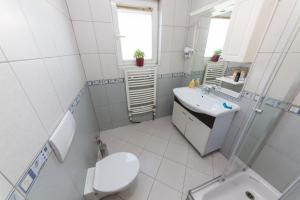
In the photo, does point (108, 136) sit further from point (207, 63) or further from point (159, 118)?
point (207, 63)

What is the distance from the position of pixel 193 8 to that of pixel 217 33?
0.56 metres

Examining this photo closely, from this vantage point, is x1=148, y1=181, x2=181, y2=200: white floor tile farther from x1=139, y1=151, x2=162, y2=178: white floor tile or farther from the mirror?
the mirror

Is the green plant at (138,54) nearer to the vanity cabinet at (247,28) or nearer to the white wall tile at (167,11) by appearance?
the white wall tile at (167,11)

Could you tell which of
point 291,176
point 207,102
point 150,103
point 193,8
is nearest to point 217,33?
point 193,8

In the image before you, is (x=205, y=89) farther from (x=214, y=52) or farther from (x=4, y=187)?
(x=4, y=187)

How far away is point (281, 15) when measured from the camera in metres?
0.94

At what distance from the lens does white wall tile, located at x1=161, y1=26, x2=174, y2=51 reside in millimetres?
1767

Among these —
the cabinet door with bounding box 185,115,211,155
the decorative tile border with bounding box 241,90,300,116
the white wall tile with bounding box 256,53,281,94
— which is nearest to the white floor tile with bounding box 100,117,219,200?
the cabinet door with bounding box 185,115,211,155

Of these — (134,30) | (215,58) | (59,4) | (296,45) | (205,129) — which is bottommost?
(205,129)

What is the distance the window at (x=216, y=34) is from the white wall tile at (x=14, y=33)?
170 centimetres

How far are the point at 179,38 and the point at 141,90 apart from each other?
100 cm

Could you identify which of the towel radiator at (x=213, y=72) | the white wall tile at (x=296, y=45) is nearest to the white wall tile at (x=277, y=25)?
the white wall tile at (x=296, y=45)

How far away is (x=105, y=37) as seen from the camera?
62.0 inches

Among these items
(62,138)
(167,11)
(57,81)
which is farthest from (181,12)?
(62,138)
